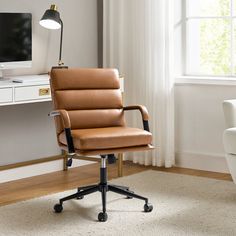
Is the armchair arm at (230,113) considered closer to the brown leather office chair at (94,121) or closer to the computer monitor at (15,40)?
the brown leather office chair at (94,121)

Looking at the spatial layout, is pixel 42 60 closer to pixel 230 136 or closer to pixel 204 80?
pixel 204 80

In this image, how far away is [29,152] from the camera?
17.7 ft

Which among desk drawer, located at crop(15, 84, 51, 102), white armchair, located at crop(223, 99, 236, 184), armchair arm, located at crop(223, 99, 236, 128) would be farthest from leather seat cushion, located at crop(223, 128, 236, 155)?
desk drawer, located at crop(15, 84, 51, 102)

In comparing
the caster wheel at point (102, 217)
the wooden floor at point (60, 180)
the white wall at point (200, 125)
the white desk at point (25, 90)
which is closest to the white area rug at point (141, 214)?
the caster wheel at point (102, 217)

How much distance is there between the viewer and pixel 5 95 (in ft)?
15.2

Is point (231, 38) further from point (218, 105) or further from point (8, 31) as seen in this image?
point (8, 31)

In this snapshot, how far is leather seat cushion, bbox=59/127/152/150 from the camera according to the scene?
3.97 metres

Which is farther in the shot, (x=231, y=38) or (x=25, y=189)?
(x=231, y=38)

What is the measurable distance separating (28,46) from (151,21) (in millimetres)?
1179

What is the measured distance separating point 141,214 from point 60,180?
50.1 inches

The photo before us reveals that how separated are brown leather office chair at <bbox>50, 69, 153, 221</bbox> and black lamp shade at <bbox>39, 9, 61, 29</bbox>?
74 cm

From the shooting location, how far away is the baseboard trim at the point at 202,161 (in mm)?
5438

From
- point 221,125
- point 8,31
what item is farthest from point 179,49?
point 8,31

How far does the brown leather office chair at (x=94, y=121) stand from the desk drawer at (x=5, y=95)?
1.40 ft
